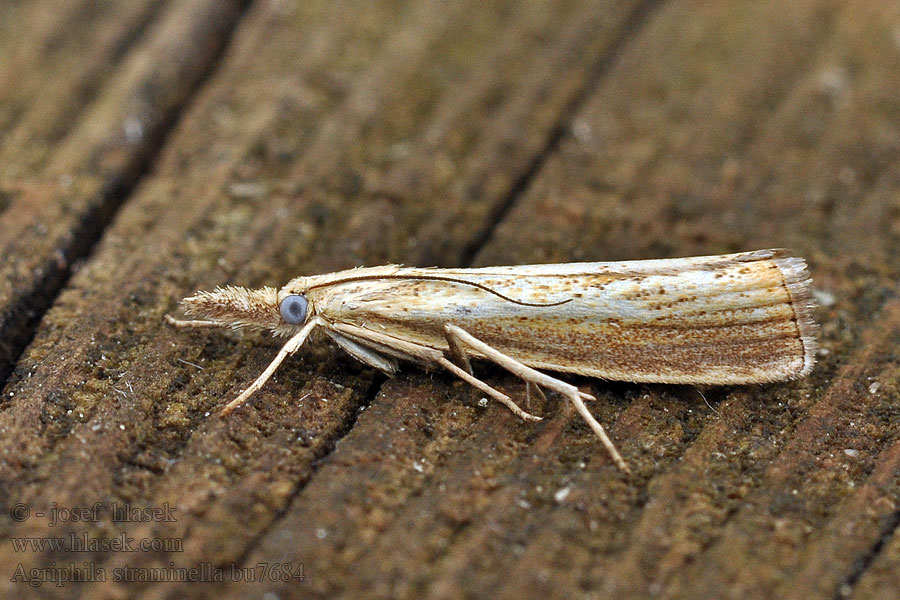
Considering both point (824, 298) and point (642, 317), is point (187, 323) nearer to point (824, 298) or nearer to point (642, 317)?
point (642, 317)

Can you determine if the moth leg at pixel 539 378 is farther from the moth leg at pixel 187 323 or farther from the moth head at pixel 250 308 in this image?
the moth leg at pixel 187 323

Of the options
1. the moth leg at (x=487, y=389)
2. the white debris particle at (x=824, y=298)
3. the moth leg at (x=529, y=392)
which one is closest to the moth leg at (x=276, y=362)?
the moth leg at (x=487, y=389)

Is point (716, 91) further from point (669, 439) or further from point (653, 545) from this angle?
point (653, 545)

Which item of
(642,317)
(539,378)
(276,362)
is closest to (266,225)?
(276,362)

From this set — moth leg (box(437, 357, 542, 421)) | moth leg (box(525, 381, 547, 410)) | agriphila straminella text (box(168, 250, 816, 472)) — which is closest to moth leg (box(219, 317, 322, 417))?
agriphila straminella text (box(168, 250, 816, 472))

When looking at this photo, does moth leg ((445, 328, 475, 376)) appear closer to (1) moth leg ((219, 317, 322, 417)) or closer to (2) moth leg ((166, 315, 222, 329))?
(1) moth leg ((219, 317, 322, 417))

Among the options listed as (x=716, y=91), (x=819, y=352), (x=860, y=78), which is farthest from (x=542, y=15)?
(x=819, y=352)
